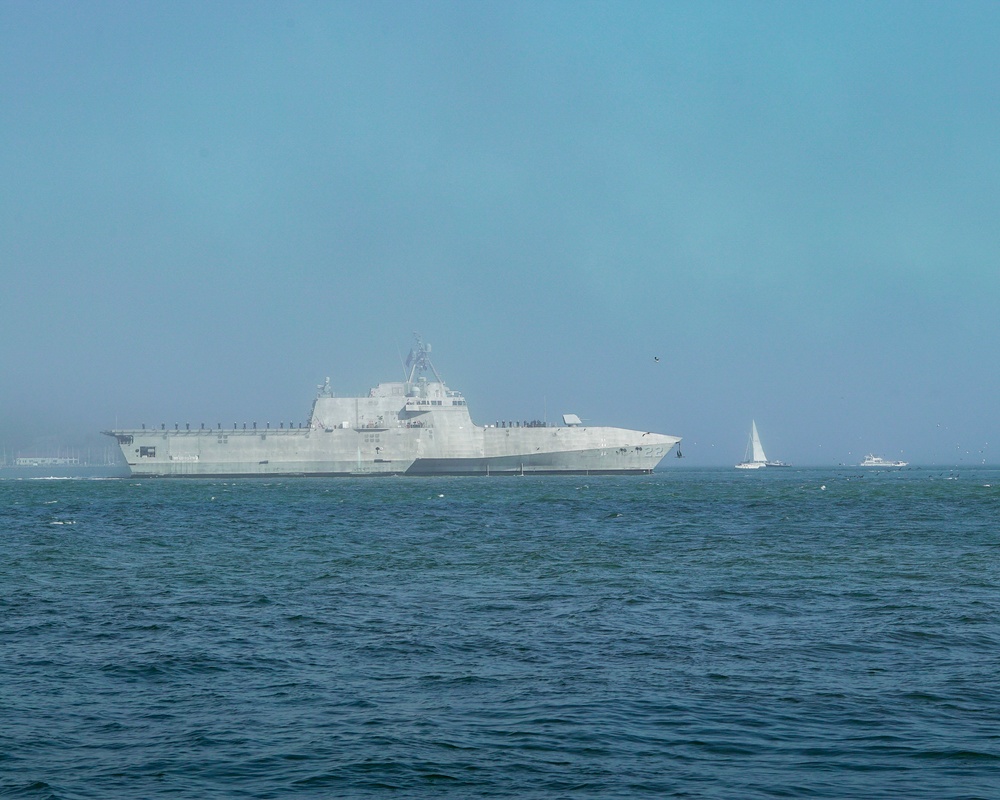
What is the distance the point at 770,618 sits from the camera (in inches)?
762

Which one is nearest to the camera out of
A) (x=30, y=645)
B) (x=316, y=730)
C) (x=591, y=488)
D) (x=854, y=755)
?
(x=854, y=755)

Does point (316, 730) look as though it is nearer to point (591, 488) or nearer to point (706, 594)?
point (706, 594)

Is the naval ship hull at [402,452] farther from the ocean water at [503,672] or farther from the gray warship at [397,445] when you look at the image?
Result: the ocean water at [503,672]

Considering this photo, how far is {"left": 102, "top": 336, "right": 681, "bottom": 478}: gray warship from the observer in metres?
106

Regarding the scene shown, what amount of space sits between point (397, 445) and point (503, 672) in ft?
303

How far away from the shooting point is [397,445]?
106562 mm

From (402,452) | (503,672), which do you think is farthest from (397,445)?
(503,672)

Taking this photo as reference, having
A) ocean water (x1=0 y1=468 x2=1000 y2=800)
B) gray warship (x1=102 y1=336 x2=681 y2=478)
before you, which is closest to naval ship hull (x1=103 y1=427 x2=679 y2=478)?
gray warship (x1=102 y1=336 x2=681 y2=478)

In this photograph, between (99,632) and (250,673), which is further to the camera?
(99,632)

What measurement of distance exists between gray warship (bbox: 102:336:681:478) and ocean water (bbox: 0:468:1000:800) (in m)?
72.1

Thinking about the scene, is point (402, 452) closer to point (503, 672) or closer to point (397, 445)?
point (397, 445)

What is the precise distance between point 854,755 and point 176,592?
1692 centimetres

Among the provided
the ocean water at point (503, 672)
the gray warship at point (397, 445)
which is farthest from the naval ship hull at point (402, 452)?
the ocean water at point (503, 672)

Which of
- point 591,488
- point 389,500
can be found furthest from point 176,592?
point 591,488
